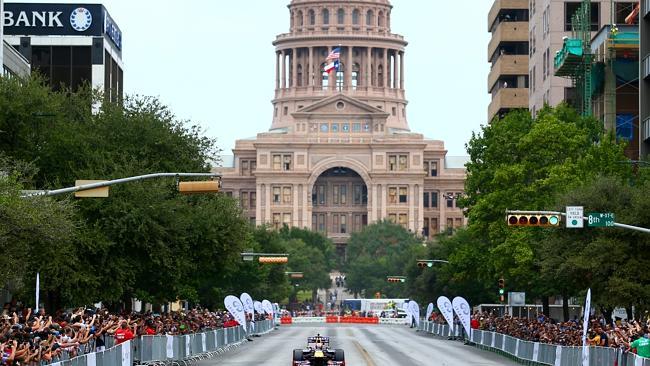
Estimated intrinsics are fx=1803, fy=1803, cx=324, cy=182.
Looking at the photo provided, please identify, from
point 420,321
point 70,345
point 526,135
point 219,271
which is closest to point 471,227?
point 526,135

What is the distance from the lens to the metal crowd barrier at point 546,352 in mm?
43250

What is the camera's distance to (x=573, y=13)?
11544 cm

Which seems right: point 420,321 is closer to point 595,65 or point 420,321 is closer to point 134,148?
point 595,65

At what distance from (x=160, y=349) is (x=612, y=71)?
1814 inches

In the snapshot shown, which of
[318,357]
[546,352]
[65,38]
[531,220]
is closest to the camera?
[318,357]

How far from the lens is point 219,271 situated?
8194 cm

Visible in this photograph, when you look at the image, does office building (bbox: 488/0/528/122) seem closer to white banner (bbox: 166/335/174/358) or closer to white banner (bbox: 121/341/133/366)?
white banner (bbox: 166/335/174/358)

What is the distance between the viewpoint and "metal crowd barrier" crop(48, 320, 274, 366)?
40.7m

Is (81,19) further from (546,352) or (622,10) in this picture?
(546,352)

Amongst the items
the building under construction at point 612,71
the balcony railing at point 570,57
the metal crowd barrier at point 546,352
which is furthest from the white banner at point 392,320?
the metal crowd barrier at point 546,352

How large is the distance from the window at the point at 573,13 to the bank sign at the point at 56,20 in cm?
2934

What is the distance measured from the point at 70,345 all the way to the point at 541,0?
293ft

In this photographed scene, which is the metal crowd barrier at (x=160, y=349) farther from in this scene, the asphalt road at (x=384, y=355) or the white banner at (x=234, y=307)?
the asphalt road at (x=384, y=355)

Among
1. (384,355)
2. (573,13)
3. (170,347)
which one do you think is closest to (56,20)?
(573,13)
